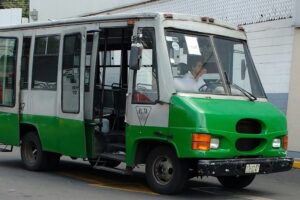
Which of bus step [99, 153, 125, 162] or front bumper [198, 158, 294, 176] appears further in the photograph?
bus step [99, 153, 125, 162]

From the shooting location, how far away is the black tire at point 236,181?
1006 centimetres

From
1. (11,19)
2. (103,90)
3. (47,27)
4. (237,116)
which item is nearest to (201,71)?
(237,116)

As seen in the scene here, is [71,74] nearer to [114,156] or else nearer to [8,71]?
[114,156]

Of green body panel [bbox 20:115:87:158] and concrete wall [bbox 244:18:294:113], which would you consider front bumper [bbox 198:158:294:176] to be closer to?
green body panel [bbox 20:115:87:158]

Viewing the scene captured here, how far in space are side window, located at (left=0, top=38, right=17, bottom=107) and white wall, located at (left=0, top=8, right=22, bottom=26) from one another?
51.6ft

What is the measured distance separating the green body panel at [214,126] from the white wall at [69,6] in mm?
11950

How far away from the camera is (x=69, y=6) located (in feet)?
80.6

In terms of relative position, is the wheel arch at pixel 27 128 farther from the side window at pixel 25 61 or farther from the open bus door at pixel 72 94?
the open bus door at pixel 72 94

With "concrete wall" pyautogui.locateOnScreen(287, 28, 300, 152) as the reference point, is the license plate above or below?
below

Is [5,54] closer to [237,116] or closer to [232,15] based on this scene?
[237,116]

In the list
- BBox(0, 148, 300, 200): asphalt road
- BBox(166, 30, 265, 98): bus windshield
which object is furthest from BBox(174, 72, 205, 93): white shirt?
BBox(0, 148, 300, 200): asphalt road

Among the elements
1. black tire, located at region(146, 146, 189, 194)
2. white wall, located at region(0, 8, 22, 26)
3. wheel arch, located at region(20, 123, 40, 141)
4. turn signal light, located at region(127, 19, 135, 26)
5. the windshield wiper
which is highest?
white wall, located at region(0, 8, 22, 26)

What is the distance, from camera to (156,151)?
9.27 metres

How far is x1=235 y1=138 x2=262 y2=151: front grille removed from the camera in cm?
891
